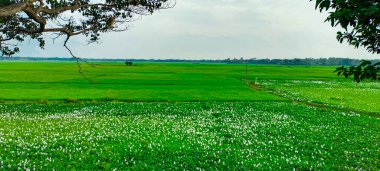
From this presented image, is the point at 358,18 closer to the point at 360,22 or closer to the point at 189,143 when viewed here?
the point at 360,22

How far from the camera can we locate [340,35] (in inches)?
267

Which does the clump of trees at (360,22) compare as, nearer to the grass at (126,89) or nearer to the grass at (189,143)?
the grass at (189,143)

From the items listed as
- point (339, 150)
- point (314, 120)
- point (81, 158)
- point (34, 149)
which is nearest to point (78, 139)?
point (34, 149)

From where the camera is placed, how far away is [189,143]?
15.0m

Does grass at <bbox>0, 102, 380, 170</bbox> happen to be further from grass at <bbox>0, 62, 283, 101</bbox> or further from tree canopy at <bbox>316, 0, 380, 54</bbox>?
tree canopy at <bbox>316, 0, 380, 54</bbox>

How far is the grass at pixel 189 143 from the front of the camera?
11688 mm

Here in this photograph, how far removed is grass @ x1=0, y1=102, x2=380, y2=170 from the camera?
11.7 meters

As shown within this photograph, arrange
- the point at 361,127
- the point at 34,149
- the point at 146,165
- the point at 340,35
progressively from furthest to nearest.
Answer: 1. the point at 361,127
2. the point at 34,149
3. the point at 146,165
4. the point at 340,35

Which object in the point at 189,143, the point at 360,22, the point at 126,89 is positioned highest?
the point at 360,22

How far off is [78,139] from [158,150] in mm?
4104

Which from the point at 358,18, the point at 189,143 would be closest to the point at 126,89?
the point at 189,143

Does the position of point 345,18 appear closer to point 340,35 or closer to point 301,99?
point 340,35

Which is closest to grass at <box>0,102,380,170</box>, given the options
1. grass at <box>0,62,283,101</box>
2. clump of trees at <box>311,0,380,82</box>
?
grass at <box>0,62,283,101</box>

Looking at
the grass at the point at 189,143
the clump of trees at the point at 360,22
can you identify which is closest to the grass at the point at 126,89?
the grass at the point at 189,143
